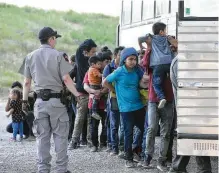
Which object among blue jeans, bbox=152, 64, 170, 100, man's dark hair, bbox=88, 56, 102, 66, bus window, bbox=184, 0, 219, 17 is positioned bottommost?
blue jeans, bbox=152, 64, 170, 100

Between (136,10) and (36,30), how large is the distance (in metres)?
32.2

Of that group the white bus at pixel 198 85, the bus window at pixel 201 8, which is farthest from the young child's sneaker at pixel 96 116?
the white bus at pixel 198 85

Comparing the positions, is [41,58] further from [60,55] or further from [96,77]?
[96,77]

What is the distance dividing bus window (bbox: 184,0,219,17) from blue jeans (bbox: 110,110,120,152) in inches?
125

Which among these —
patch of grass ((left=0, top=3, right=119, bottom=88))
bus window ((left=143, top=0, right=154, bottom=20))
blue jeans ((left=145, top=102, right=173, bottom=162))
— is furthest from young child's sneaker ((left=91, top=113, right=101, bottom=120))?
patch of grass ((left=0, top=3, right=119, bottom=88))

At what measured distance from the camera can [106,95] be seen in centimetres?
1118

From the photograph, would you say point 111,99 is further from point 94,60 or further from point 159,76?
point 159,76

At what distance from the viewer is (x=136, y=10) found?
15.2m

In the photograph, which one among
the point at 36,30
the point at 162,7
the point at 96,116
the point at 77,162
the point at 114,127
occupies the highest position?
the point at 36,30

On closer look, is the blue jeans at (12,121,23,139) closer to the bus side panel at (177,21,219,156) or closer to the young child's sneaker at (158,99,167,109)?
the young child's sneaker at (158,99,167,109)

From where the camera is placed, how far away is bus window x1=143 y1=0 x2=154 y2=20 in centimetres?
1378

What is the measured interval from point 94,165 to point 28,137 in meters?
4.34

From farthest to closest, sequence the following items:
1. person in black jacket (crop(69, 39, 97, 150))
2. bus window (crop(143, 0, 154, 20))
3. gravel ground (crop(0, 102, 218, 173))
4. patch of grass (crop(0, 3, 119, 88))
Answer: patch of grass (crop(0, 3, 119, 88))
bus window (crop(143, 0, 154, 20))
person in black jacket (crop(69, 39, 97, 150))
gravel ground (crop(0, 102, 218, 173))

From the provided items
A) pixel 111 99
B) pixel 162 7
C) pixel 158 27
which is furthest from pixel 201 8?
pixel 162 7
